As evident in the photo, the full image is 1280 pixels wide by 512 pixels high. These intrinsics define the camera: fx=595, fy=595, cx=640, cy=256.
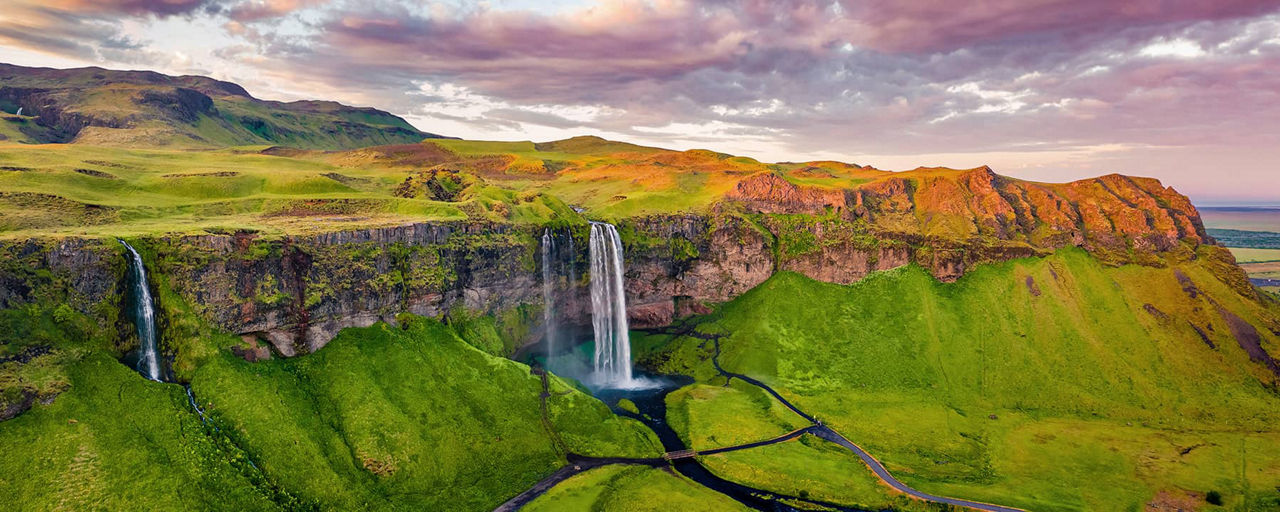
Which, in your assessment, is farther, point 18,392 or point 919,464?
point 919,464

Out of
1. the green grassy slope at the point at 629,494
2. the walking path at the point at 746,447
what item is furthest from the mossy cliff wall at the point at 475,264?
the green grassy slope at the point at 629,494

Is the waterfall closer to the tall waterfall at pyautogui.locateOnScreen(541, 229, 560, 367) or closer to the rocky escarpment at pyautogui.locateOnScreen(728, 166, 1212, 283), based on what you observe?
the tall waterfall at pyautogui.locateOnScreen(541, 229, 560, 367)

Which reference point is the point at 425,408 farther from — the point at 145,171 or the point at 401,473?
the point at 145,171

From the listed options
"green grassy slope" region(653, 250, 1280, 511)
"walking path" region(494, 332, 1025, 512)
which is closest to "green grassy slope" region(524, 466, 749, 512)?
"walking path" region(494, 332, 1025, 512)

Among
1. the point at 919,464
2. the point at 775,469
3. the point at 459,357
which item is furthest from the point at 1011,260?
the point at 459,357

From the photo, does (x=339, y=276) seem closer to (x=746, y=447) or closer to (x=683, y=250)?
(x=746, y=447)

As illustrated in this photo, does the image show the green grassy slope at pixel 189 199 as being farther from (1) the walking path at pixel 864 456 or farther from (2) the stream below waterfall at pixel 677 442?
(1) the walking path at pixel 864 456
